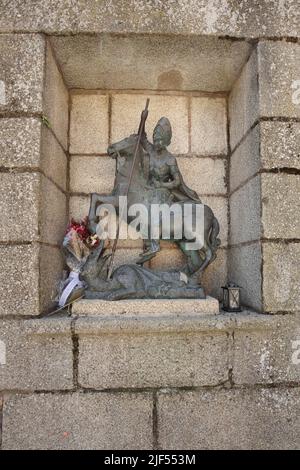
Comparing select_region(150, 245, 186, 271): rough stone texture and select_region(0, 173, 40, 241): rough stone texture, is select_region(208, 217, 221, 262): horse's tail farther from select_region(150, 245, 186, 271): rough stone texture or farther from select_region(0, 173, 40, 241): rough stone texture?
select_region(0, 173, 40, 241): rough stone texture

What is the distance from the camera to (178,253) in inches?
126

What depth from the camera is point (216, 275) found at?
3.22 meters

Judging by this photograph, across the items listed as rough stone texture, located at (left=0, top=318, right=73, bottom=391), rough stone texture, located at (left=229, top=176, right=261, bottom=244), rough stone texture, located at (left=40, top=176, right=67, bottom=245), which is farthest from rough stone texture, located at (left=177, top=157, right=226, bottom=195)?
rough stone texture, located at (left=0, top=318, right=73, bottom=391)

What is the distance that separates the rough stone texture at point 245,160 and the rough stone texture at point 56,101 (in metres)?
1.46

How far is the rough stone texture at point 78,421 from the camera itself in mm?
2451

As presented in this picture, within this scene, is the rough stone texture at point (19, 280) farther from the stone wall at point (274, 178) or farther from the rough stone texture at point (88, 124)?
the stone wall at point (274, 178)

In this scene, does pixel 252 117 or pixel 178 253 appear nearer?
pixel 252 117

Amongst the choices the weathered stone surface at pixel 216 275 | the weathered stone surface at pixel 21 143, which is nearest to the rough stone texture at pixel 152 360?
the weathered stone surface at pixel 216 275

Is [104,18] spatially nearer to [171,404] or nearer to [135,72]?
[135,72]

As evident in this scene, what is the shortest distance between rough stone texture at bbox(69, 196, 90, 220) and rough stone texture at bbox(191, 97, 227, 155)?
1055 mm

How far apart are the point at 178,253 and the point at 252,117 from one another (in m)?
1.25

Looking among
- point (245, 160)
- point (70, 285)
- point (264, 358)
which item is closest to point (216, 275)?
point (264, 358)

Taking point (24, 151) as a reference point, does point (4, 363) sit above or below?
below
